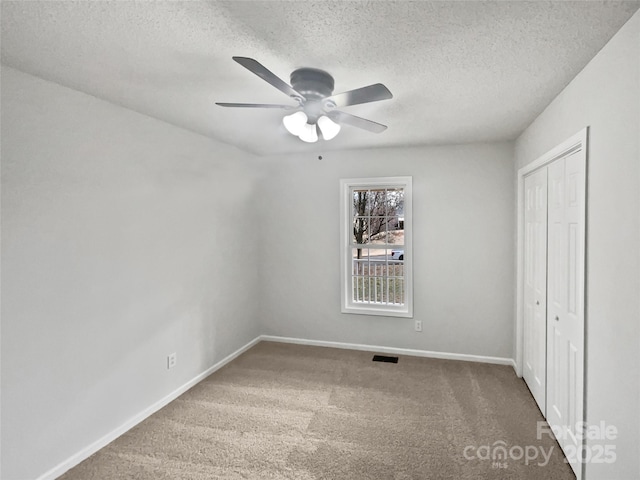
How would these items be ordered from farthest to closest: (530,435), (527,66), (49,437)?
(530,435)
(49,437)
(527,66)

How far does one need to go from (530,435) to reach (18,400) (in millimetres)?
3296

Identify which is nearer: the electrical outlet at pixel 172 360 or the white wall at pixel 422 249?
the electrical outlet at pixel 172 360

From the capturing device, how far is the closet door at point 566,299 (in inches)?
77.7

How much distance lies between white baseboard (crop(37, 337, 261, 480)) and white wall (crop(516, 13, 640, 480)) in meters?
2.97

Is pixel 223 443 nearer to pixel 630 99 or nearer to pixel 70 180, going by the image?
pixel 70 180

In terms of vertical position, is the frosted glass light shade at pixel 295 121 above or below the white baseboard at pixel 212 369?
above

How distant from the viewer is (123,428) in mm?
2605

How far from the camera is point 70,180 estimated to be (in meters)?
2.22

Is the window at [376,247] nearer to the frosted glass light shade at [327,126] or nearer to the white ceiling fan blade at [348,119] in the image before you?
the white ceiling fan blade at [348,119]

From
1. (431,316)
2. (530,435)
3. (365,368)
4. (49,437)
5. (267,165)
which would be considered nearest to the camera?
(49,437)

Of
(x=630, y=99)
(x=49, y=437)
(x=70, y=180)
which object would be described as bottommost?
(x=49, y=437)

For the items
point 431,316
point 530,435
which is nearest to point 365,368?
point 431,316

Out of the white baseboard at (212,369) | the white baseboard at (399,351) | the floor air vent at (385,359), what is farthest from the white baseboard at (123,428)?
the floor air vent at (385,359)

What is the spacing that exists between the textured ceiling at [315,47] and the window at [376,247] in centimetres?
162
